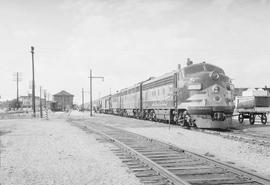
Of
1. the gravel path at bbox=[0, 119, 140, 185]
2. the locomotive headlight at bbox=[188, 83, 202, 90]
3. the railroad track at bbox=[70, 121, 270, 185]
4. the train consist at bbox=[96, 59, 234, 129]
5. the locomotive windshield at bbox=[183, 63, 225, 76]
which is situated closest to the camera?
the railroad track at bbox=[70, 121, 270, 185]

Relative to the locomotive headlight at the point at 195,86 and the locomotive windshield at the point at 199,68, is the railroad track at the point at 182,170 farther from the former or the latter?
the locomotive windshield at the point at 199,68

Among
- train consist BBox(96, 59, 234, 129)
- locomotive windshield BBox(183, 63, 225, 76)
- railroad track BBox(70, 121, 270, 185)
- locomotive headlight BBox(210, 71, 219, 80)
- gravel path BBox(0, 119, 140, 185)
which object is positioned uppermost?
locomotive windshield BBox(183, 63, 225, 76)

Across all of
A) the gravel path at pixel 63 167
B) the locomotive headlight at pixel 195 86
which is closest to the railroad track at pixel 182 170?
the gravel path at pixel 63 167

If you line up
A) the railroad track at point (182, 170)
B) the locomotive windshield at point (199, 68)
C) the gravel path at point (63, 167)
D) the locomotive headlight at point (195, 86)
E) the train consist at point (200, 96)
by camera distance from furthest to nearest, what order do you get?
the locomotive windshield at point (199, 68), the locomotive headlight at point (195, 86), the train consist at point (200, 96), the gravel path at point (63, 167), the railroad track at point (182, 170)

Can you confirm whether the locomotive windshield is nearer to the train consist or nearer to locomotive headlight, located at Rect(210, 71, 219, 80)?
the train consist

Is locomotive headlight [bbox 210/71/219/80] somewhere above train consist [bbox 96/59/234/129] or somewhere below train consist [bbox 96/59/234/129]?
above

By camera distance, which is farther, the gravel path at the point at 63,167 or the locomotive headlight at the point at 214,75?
the locomotive headlight at the point at 214,75

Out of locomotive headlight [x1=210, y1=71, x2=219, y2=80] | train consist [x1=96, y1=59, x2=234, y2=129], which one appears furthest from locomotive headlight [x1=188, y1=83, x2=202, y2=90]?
locomotive headlight [x1=210, y1=71, x2=219, y2=80]

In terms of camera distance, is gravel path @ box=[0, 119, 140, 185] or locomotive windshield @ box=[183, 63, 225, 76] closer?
gravel path @ box=[0, 119, 140, 185]

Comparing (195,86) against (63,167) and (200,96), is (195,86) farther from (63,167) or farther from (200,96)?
(63,167)

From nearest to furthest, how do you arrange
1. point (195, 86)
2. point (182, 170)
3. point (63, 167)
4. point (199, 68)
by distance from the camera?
point (182, 170)
point (63, 167)
point (195, 86)
point (199, 68)

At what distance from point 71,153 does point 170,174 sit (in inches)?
195

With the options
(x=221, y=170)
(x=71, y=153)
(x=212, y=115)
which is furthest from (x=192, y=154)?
(x=212, y=115)

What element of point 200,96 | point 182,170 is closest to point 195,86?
point 200,96
